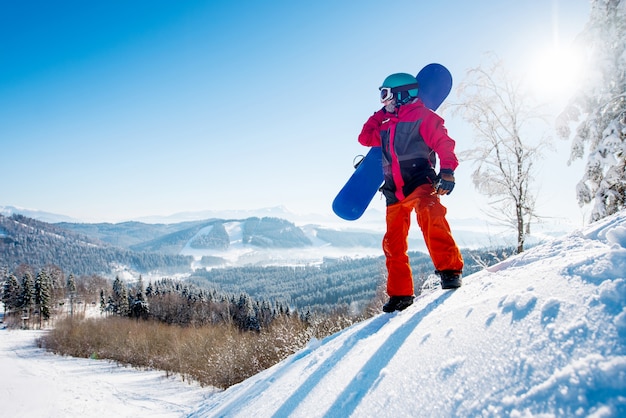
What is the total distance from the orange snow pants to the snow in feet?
1.21

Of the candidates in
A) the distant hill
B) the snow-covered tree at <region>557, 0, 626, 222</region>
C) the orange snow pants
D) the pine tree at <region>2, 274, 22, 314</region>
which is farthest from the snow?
the distant hill

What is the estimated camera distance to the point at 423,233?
296 centimetres

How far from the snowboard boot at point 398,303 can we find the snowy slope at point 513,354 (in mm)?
986

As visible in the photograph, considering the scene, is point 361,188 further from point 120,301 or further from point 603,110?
point 120,301

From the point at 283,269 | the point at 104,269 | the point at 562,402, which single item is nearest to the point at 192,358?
the point at 562,402

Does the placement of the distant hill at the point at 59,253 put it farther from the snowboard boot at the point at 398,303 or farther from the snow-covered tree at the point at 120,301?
the snowboard boot at the point at 398,303

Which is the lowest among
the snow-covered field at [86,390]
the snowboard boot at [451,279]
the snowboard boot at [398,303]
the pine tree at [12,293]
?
the snow-covered field at [86,390]

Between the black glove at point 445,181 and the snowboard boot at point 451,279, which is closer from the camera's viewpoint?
the snowboard boot at point 451,279

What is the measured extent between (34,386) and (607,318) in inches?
1634

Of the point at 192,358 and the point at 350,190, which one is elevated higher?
the point at 350,190

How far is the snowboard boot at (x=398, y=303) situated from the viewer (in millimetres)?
3072

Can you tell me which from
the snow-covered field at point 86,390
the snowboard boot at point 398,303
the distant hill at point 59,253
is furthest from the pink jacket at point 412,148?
the distant hill at point 59,253

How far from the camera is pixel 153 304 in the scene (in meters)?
56.8

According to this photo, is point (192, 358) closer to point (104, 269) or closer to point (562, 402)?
point (562, 402)
